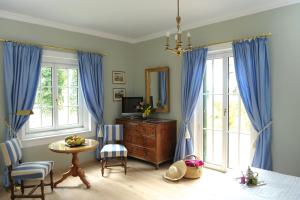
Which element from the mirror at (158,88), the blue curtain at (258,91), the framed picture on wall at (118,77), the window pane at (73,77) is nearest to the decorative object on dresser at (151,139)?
the mirror at (158,88)

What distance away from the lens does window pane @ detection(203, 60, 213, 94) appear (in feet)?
13.3

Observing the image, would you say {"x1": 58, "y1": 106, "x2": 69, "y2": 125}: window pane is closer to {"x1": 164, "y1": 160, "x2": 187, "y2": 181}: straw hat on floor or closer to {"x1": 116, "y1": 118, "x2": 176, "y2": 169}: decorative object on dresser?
{"x1": 116, "y1": 118, "x2": 176, "y2": 169}: decorative object on dresser

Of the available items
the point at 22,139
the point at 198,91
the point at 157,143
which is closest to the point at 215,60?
the point at 198,91

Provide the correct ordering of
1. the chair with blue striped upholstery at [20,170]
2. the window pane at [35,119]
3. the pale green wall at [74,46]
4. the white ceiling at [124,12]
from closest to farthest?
1. the chair with blue striped upholstery at [20,170]
2. the white ceiling at [124,12]
3. the pale green wall at [74,46]
4. the window pane at [35,119]

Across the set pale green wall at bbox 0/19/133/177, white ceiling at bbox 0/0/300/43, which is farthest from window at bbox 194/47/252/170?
pale green wall at bbox 0/19/133/177

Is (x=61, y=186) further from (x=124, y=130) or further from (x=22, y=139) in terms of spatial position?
(x=124, y=130)

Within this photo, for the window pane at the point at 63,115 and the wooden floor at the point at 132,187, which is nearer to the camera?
the wooden floor at the point at 132,187

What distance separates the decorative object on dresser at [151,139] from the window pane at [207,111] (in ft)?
2.10

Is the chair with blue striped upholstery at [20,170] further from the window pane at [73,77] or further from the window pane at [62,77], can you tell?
the window pane at [73,77]

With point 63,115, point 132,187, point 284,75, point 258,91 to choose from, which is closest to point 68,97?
point 63,115

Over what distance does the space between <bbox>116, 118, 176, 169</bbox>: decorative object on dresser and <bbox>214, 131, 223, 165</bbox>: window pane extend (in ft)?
2.75

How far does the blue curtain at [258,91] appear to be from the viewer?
3242 mm

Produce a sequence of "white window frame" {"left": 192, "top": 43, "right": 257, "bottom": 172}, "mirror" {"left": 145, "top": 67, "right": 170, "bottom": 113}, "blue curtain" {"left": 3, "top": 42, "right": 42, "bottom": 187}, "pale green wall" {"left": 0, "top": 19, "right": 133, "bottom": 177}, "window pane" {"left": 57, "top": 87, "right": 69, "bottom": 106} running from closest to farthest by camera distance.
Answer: "blue curtain" {"left": 3, "top": 42, "right": 42, "bottom": 187} < "pale green wall" {"left": 0, "top": 19, "right": 133, "bottom": 177} < "white window frame" {"left": 192, "top": 43, "right": 257, "bottom": 172} < "window pane" {"left": 57, "top": 87, "right": 69, "bottom": 106} < "mirror" {"left": 145, "top": 67, "right": 170, "bottom": 113}

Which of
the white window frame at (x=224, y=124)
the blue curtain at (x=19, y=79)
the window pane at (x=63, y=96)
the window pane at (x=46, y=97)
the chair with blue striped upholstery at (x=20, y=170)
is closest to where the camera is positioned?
the chair with blue striped upholstery at (x=20, y=170)
